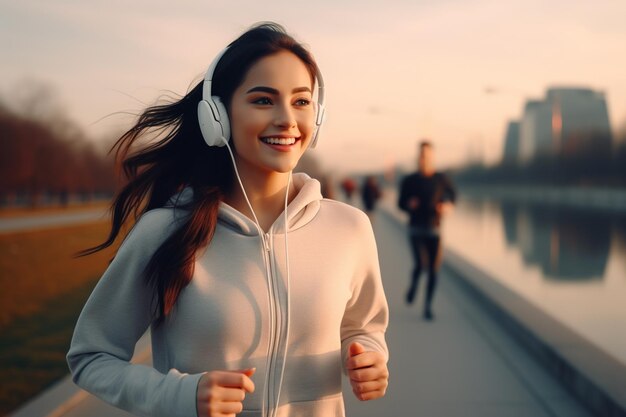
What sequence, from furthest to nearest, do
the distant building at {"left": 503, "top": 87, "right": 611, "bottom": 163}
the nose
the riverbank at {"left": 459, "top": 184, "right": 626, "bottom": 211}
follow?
the distant building at {"left": 503, "top": 87, "right": 611, "bottom": 163}, the riverbank at {"left": 459, "top": 184, "right": 626, "bottom": 211}, the nose

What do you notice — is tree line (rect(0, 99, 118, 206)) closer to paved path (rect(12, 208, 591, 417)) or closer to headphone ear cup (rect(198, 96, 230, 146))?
paved path (rect(12, 208, 591, 417))

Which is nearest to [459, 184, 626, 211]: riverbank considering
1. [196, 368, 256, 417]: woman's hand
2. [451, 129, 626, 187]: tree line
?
[451, 129, 626, 187]: tree line

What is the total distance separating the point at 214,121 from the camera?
1.99m

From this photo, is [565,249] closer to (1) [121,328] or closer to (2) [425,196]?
(2) [425,196]

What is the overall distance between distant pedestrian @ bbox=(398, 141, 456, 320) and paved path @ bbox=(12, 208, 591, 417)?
719 millimetres

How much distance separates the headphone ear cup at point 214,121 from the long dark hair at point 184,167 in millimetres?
63

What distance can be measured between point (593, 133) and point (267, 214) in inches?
3128

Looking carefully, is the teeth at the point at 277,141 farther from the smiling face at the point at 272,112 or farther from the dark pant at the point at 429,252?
the dark pant at the point at 429,252

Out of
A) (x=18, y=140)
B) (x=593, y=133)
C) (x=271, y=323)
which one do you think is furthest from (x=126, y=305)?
(x=593, y=133)

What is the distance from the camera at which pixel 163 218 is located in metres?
1.99

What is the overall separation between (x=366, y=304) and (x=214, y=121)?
0.74 meters

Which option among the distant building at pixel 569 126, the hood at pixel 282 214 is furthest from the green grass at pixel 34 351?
the distant building at pixel 569 126

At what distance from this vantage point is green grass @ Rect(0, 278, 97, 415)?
5688 mm

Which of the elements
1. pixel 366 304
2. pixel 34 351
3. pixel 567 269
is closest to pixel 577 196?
pixel 567 269
